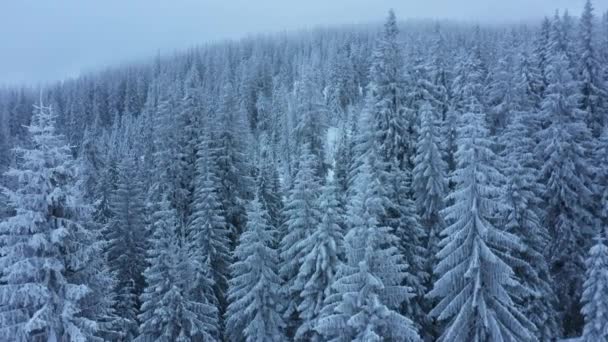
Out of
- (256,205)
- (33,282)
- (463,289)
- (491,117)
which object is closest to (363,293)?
(463,289)

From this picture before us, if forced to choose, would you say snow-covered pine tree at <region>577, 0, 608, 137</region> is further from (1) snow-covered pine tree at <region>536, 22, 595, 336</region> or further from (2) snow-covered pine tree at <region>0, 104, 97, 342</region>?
(2) snow-covered pine tree at <region>0, 104, 97, 342</region>

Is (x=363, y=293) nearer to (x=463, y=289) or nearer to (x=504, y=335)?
(x=463, y=289)

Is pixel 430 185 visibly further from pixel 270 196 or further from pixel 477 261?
pixel 270 196

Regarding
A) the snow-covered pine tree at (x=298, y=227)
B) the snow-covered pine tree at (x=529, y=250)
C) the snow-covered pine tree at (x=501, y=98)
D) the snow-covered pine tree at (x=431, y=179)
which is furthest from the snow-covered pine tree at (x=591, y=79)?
the snow-covered pine tree at (x=298, y=227)

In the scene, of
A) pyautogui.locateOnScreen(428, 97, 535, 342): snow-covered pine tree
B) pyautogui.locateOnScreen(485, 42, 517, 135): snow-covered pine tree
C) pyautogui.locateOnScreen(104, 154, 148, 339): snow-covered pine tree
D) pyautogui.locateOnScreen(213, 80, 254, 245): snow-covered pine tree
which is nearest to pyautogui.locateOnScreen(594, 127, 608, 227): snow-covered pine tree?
pyautogui.locateOnScreen(485, 42, 517, 135): snow-covered pine tree

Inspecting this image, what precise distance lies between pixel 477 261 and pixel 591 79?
31.5 m

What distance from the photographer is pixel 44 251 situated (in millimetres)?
15914

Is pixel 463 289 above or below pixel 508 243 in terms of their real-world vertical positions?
below

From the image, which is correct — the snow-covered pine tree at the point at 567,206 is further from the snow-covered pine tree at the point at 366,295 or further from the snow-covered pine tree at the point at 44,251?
the snow-covered pine tree at the point at 44,251

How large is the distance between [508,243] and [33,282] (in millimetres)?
18123

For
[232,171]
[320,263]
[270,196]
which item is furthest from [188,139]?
[320,263]

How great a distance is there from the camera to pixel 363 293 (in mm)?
19156

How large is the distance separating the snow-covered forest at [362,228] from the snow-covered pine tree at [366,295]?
81 mm

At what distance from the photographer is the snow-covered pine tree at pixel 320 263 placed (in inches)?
936
